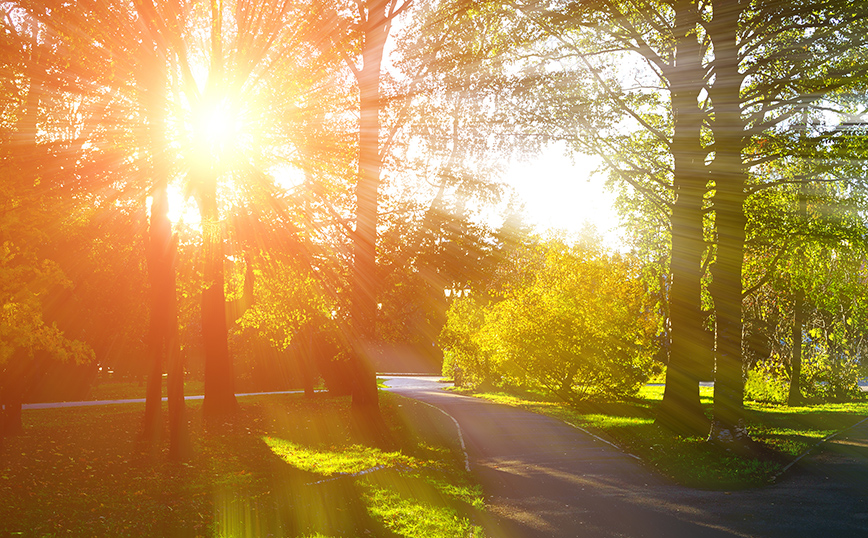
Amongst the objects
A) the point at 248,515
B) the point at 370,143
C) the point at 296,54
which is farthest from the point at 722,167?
the point at 248,515

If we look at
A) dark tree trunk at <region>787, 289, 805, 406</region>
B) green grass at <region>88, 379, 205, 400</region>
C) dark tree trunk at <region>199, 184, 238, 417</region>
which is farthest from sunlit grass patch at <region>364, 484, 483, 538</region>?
green grass at <region>88, 379, 205, 400</region>

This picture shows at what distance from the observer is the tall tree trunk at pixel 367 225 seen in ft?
47.9

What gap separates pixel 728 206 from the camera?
1362cm

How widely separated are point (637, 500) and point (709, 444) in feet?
16.0

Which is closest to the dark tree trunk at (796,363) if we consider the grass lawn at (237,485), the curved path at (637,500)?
the curved path at (637,500)

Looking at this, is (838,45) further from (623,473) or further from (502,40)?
(623,473)

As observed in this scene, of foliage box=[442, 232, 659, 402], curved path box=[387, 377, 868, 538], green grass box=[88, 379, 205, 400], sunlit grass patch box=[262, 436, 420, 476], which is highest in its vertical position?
foliage box=[442, 232, 659, 402]

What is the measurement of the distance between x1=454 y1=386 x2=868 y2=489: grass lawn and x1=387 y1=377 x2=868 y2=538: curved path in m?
0.48

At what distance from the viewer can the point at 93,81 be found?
1191cm

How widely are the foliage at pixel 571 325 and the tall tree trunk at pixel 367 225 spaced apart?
887 centimetres

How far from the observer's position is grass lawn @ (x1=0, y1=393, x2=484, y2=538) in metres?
7.18

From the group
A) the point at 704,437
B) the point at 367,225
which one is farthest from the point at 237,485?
the point at 704,437

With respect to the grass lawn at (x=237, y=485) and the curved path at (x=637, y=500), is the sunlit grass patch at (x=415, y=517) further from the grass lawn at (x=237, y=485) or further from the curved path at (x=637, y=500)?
the curved path at (x=637, y=500)

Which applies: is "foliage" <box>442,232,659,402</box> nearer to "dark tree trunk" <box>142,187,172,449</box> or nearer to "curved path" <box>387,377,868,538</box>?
"curved path" <box>387,377,868,538</box>
